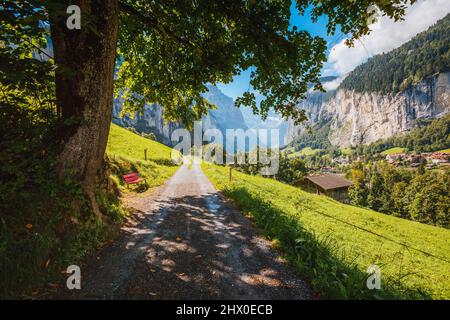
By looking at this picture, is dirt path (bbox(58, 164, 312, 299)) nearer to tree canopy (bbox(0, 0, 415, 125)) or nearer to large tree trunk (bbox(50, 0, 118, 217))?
large tree trunk (bbox(50, 0, 118, 217))

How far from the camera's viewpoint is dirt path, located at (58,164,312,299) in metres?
3.81

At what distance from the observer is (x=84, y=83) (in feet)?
18.0

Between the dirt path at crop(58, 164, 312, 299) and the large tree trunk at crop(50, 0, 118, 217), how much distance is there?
6.36 feet

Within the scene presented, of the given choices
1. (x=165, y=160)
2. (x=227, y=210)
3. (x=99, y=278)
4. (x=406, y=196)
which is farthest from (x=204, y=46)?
(x=406, y=196)

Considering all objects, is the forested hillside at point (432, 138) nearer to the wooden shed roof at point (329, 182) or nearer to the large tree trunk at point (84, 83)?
the wooden shed roof at point (329, 182)

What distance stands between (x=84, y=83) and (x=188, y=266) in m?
5.35

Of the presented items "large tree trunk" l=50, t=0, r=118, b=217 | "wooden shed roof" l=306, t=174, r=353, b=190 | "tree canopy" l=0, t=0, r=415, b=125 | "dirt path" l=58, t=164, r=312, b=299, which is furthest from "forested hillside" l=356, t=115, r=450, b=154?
"large tree trunk" l=50, t=0, r=118, b=217

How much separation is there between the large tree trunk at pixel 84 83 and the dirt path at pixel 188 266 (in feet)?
6.36

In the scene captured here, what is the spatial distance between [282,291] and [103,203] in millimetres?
6146

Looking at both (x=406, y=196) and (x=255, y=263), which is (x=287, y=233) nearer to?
(x=255, y=263)

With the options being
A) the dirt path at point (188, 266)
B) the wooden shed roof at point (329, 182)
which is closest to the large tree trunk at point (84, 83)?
the dirt path at point (188, 266)

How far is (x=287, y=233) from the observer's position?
5996mm

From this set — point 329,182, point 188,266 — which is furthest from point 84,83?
point 329,182

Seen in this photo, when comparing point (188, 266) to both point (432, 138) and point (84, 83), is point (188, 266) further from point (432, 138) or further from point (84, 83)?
point (432, 138)
